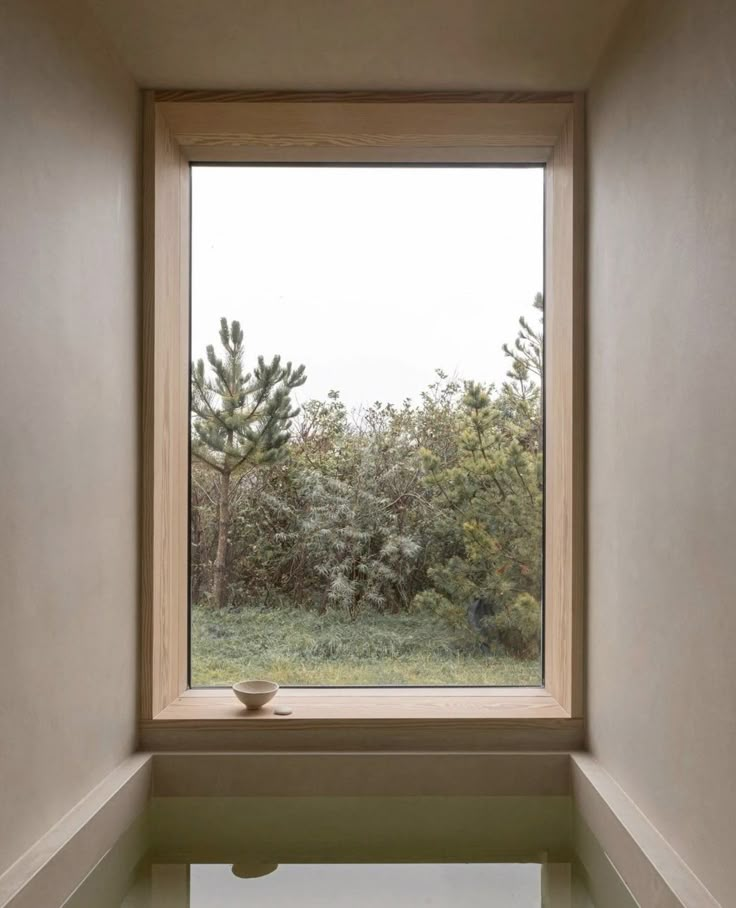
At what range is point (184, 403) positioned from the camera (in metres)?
2.60

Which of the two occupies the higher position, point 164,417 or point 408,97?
point 408,97

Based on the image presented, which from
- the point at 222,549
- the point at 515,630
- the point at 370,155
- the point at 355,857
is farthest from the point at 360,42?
the point at 355,857

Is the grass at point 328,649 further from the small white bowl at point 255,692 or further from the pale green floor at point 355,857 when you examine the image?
the pale green floor at point 355,857

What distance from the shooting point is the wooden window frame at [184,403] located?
2.33m

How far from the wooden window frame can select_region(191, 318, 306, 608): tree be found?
0.09 m

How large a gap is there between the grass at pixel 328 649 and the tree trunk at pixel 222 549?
6 cm
